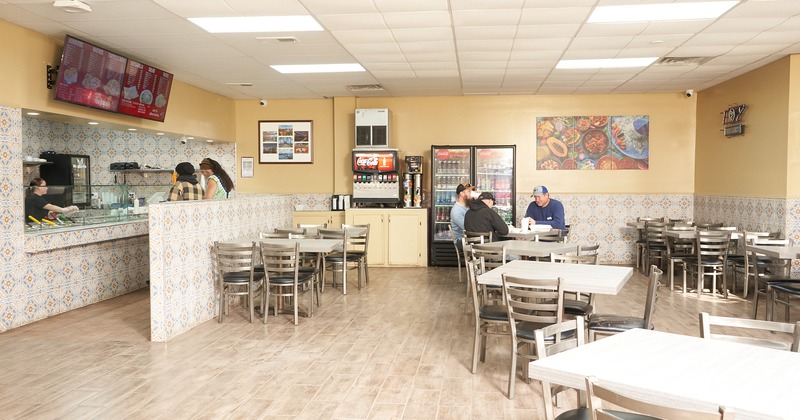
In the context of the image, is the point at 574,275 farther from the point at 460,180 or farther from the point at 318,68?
the point at 460,180

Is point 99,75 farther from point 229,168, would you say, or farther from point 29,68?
point 229,168

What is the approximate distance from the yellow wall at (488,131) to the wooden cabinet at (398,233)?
109 cm

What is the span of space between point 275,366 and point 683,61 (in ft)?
21.9

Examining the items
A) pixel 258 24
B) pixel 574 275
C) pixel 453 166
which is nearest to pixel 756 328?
pixel 574 275

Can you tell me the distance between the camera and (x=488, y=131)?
37.8 feet

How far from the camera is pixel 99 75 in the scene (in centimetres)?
730

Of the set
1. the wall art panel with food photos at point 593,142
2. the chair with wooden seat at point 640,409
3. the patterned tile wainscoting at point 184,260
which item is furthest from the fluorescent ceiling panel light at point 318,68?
the chair with wooden seat at point 640,409

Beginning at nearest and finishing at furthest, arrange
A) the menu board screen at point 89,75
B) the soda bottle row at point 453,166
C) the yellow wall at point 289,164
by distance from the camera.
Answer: the menu board screen at point 89,75, the soda bottle row at point 453,166, the yellow wall at point 289,164

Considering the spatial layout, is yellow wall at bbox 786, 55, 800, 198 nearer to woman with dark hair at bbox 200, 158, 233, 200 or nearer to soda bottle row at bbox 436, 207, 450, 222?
soda bottle row at bbox 436, 207, 450, 222

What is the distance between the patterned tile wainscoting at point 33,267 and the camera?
20.4 ft

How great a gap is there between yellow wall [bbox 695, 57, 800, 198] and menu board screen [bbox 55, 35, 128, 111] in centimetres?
844

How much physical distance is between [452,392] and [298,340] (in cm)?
201

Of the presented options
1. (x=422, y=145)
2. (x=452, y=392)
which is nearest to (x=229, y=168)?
(x=422, y=145)

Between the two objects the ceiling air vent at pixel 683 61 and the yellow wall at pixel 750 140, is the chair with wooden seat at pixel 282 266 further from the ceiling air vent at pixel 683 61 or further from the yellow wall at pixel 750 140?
the yellow wall at pixel 750 140
